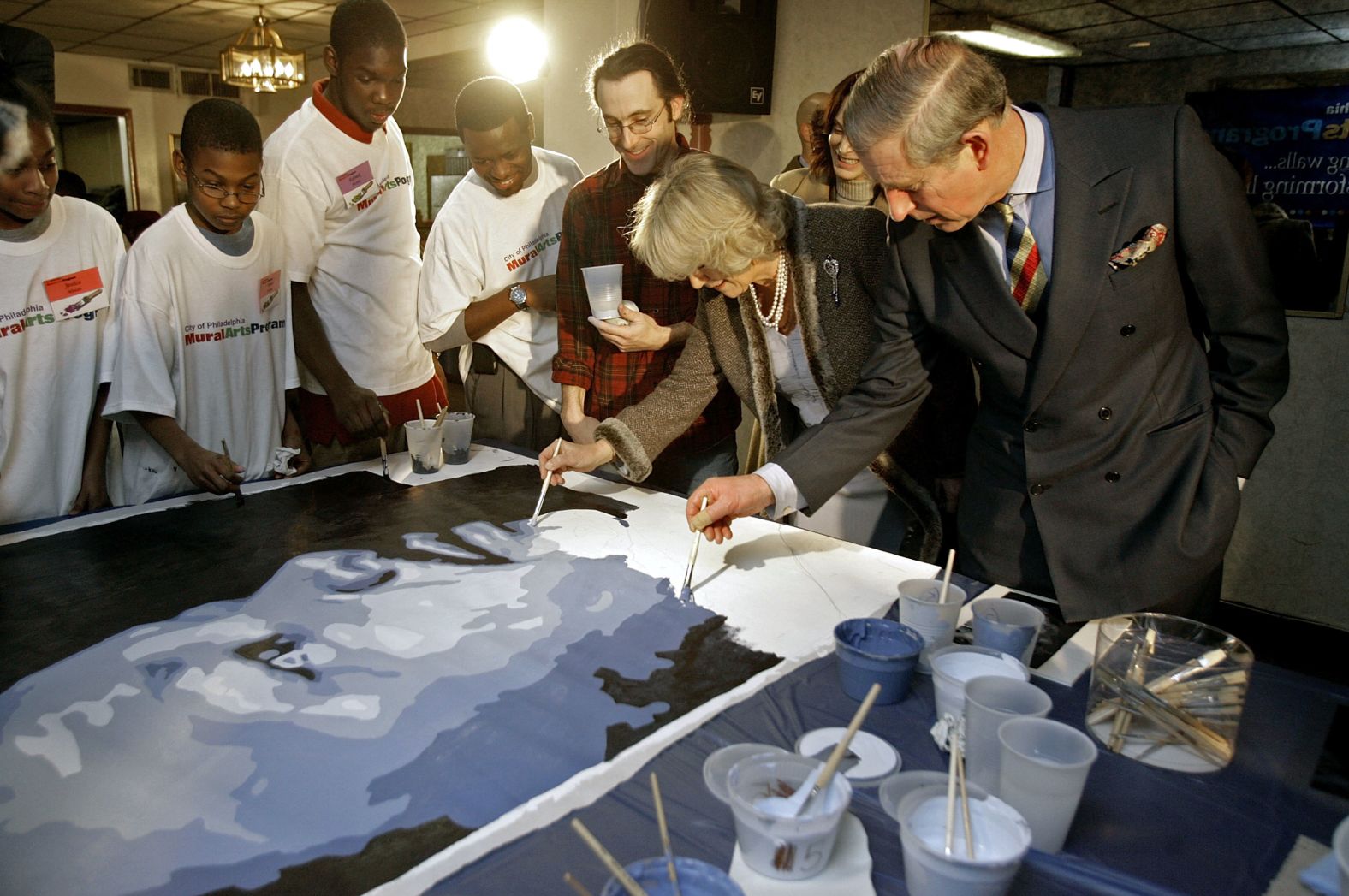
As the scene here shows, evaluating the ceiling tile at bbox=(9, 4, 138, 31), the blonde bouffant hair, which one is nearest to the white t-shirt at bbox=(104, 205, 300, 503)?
the blonde bouffant hair

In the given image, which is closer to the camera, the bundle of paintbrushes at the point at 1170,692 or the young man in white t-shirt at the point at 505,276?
the bundle of paintbrushes at the point at 1170,692

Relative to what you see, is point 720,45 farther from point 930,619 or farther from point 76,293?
point 930,619

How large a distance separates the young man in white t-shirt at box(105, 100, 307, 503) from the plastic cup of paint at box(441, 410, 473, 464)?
33 cm

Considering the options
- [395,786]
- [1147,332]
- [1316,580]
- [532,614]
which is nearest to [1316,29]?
[1316,580]

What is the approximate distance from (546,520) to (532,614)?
0.44 meters

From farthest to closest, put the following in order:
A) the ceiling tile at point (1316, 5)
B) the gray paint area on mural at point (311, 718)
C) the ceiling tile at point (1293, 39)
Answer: the ceiling tile at point (1293, 39) < the ceiling tile at point (1316, 5) < the gray paint area on mural at point (311, 718)

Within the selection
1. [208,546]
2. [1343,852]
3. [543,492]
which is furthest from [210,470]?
[1343,852]

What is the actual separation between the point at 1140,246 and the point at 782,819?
101 centimetres

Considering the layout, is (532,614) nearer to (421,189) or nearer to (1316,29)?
(1316,29)

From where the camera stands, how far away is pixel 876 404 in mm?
1651

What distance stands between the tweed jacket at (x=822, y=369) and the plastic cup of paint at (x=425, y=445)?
0.48 meters

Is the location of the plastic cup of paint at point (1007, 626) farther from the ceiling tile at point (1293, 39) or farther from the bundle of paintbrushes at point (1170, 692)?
the ceiling tile at point (1293, 39)

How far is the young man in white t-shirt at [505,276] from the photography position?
2.62m

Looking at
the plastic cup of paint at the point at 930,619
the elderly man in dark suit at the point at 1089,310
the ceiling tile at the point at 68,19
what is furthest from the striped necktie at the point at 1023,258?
the ceiling tile at the point at 68,19
